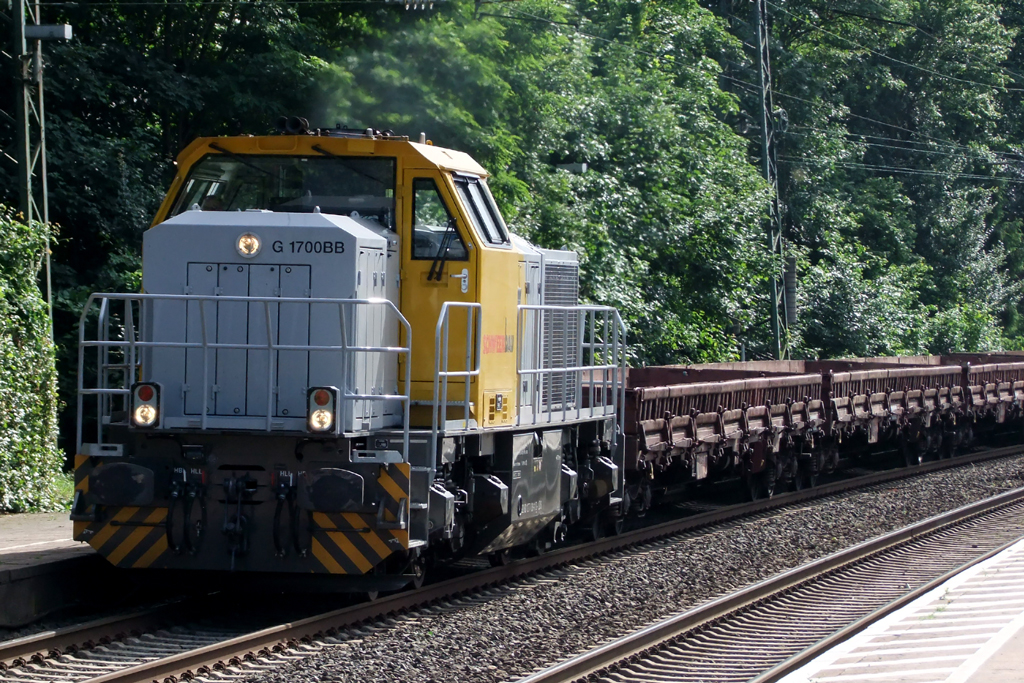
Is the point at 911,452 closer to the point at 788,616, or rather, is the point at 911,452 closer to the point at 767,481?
the point at 767,481

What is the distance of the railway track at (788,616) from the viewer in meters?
7.27

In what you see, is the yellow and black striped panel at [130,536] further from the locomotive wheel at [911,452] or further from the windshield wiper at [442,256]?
the locomotive wheel at [911,452]

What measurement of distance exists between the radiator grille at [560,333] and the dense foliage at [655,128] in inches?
179

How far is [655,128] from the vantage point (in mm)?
26609

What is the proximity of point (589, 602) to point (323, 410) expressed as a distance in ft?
9.08

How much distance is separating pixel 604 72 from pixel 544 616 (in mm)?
22770

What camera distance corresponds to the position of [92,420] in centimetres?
1602

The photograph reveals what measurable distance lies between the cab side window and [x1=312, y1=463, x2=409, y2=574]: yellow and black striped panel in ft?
5.52

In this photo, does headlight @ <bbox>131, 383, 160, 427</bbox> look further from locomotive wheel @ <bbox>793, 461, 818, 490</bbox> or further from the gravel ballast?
locomotive wheel @ <bbox>793, 461, 818, 490</bbox>

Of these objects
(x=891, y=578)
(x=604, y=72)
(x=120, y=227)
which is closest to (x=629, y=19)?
(x=604, y=72)

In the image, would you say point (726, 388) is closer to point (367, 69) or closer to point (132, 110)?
point (367, 69)

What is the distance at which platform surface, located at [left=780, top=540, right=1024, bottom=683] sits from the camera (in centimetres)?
666

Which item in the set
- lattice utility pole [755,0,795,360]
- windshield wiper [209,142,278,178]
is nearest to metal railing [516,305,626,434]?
windshield wiper [209,142,278,178]

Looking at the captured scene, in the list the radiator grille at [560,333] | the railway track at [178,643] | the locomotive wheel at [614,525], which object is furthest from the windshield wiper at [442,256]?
the locomotive wheel at [614,525]
